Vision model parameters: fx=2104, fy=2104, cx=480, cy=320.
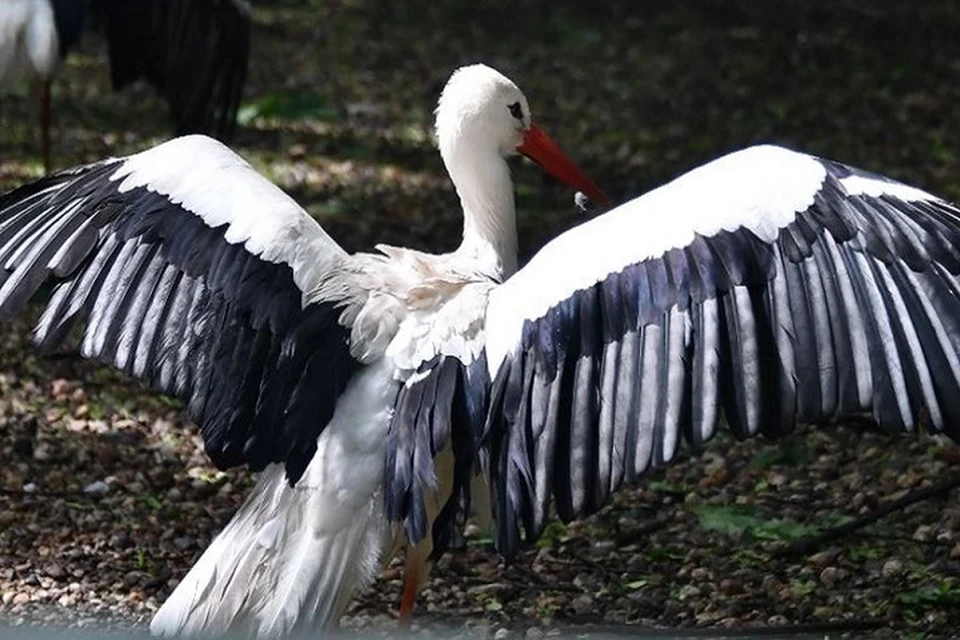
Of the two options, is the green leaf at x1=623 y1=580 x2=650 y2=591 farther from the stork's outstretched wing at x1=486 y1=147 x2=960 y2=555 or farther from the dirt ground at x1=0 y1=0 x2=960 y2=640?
the stork's outstretched wing at x1=486 y1=147 x2=960 y2=555

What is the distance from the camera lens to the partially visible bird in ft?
28.6

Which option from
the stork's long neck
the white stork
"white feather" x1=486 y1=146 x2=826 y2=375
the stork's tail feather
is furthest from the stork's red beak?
the stork's tail feather

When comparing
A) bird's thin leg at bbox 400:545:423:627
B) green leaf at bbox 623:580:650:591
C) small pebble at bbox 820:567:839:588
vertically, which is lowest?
bird's thin leg at bbox 400:545:423:627

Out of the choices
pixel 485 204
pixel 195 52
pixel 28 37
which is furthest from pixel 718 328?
pixel 195 52

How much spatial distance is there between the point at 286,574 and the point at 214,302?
24.5 inches

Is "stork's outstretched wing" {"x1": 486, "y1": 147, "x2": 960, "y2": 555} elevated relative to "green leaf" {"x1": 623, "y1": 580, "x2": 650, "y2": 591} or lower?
elevated

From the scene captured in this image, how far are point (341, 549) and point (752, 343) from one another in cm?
109

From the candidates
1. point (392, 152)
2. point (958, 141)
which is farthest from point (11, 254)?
point (958, 141)

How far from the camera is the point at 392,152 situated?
10.1 metres

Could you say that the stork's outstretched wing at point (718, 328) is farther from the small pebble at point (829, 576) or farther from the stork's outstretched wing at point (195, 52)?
the stork's outstretched wing at point (195, 52)

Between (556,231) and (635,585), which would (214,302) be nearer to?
(635,585)

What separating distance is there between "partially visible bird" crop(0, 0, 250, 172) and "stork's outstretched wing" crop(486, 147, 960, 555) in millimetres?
4784

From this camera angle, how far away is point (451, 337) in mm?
4613

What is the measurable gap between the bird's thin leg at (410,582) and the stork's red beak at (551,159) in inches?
50.7
